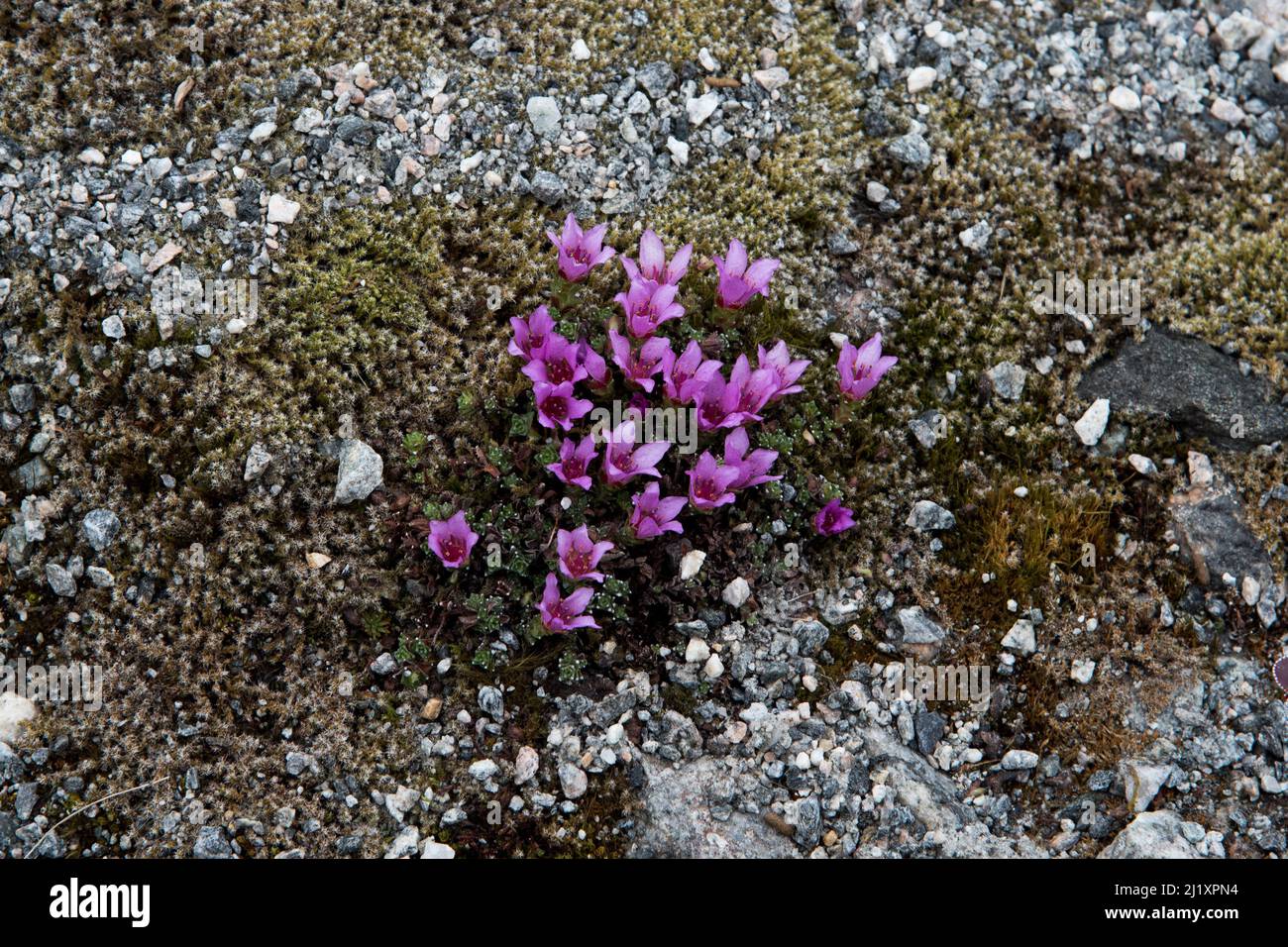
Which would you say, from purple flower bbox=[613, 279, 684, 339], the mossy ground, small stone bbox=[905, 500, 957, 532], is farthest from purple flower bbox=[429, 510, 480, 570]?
small stone bbox=[905, 500, 957, 532]

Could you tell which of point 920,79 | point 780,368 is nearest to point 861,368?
point 780,368

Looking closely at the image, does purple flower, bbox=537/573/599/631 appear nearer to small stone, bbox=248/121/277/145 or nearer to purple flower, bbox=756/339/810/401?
purple flower, bbox=756/339/810/401

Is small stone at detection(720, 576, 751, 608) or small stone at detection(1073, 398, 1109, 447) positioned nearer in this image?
small stone at detection(720, 576, 751, 608)

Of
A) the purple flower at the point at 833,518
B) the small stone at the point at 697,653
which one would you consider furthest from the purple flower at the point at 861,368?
the small stone at the point at 697,653

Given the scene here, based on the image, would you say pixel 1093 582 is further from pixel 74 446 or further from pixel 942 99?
pixel 74 446

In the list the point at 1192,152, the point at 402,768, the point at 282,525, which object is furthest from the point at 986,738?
the point at 1192,152

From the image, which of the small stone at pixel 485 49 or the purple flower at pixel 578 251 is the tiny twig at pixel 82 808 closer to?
the purple flower at pixel 578 251

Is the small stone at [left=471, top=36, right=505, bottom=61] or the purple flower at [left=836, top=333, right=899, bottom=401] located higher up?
the small stone at [left=471, top=36, right=505, bottom=61]
